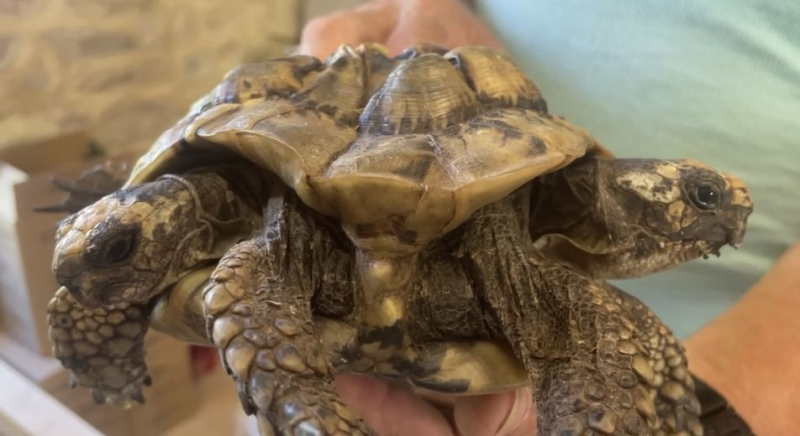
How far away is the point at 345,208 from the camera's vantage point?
573mm

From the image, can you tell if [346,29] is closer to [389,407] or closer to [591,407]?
[389,407]

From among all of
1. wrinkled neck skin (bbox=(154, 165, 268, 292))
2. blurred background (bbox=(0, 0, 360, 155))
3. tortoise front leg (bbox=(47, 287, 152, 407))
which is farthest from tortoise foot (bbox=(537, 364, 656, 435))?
blurred background (bbox=(0, 0, 360, 155))

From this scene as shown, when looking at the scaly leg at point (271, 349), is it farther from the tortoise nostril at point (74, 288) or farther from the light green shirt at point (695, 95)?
the light green shirt at point (695, 95)

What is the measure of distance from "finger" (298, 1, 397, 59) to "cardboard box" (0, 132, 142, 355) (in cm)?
47

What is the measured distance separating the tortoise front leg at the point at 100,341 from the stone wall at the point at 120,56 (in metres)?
1.28

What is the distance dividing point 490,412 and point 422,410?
3.3 inches

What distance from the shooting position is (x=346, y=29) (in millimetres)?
1182

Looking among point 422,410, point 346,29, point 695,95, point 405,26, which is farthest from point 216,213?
point 695,95

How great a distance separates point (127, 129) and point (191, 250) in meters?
1.81

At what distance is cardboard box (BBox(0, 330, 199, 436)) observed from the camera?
1.44 meters

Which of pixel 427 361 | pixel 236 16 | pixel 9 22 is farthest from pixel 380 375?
pixel 236 16

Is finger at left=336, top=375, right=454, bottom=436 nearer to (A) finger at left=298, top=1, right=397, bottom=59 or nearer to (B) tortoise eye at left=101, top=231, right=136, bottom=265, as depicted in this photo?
(B) tortoise eye at left=101, top=231, right=136, bottom=265

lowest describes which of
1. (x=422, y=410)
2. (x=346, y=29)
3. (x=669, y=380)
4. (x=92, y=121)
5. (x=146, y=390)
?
(x=146, y=390)

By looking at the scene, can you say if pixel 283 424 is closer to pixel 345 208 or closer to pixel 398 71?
pixel 345 208
